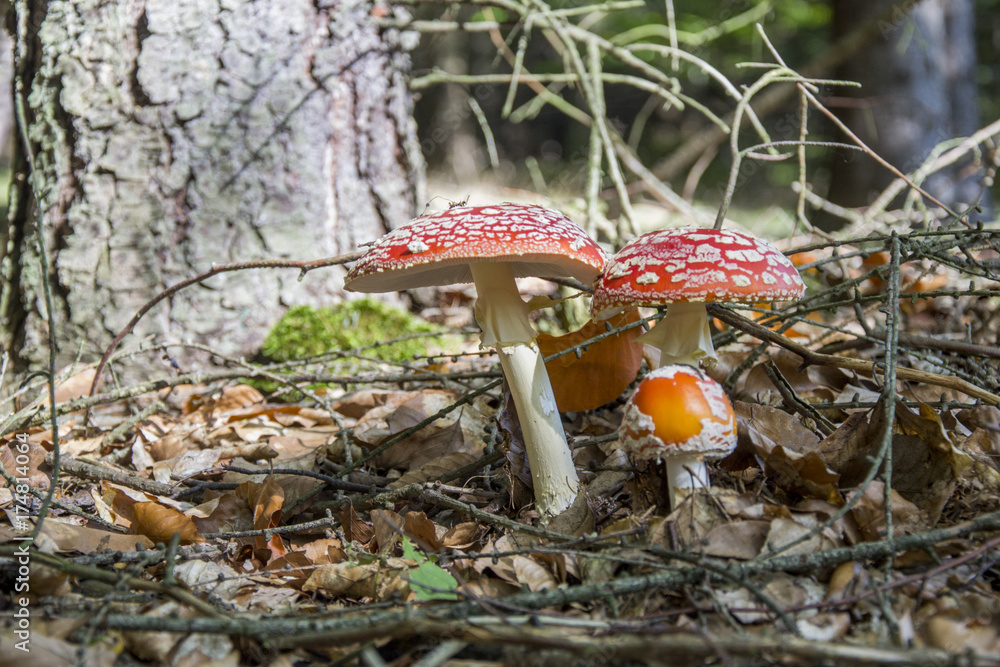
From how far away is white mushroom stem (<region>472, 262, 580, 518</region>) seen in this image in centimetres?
213

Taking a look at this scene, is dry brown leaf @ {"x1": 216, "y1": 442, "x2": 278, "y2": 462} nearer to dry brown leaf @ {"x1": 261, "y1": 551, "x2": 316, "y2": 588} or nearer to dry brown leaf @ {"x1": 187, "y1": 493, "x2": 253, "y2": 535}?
dry brown leaf @ {"x1": 187, "y1": 493, "x2": 253, "y2": 535}

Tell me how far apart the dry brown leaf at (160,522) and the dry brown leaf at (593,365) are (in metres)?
1.40

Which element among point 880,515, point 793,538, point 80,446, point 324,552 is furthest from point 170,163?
point 880,515

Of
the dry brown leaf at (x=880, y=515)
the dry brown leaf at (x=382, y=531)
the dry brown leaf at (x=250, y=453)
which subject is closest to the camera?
the dry brown leaf at (x=880, y=515)

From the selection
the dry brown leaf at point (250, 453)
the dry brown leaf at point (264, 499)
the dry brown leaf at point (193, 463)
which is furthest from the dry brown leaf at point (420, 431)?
the dry brown leaf at point (193, 463)

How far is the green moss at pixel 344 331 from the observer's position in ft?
11.9

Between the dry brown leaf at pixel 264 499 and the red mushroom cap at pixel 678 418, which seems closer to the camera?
the red mushroom cap at pixel 678 418

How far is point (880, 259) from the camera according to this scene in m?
4.02

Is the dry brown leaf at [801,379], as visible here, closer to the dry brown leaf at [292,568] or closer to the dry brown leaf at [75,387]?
the dry brown leaf at [292,568]

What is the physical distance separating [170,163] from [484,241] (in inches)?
102

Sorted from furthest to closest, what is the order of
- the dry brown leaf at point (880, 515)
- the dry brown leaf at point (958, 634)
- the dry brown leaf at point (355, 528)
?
1. the dry brown leaf at point (355, 528)
2. the dry brown leaf at point (880, 515)
3. the dry brown leaf at point (958, 634)

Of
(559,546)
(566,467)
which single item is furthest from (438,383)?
(559,546)

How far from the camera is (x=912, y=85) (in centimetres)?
611

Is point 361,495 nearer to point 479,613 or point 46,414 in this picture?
point 479,613
